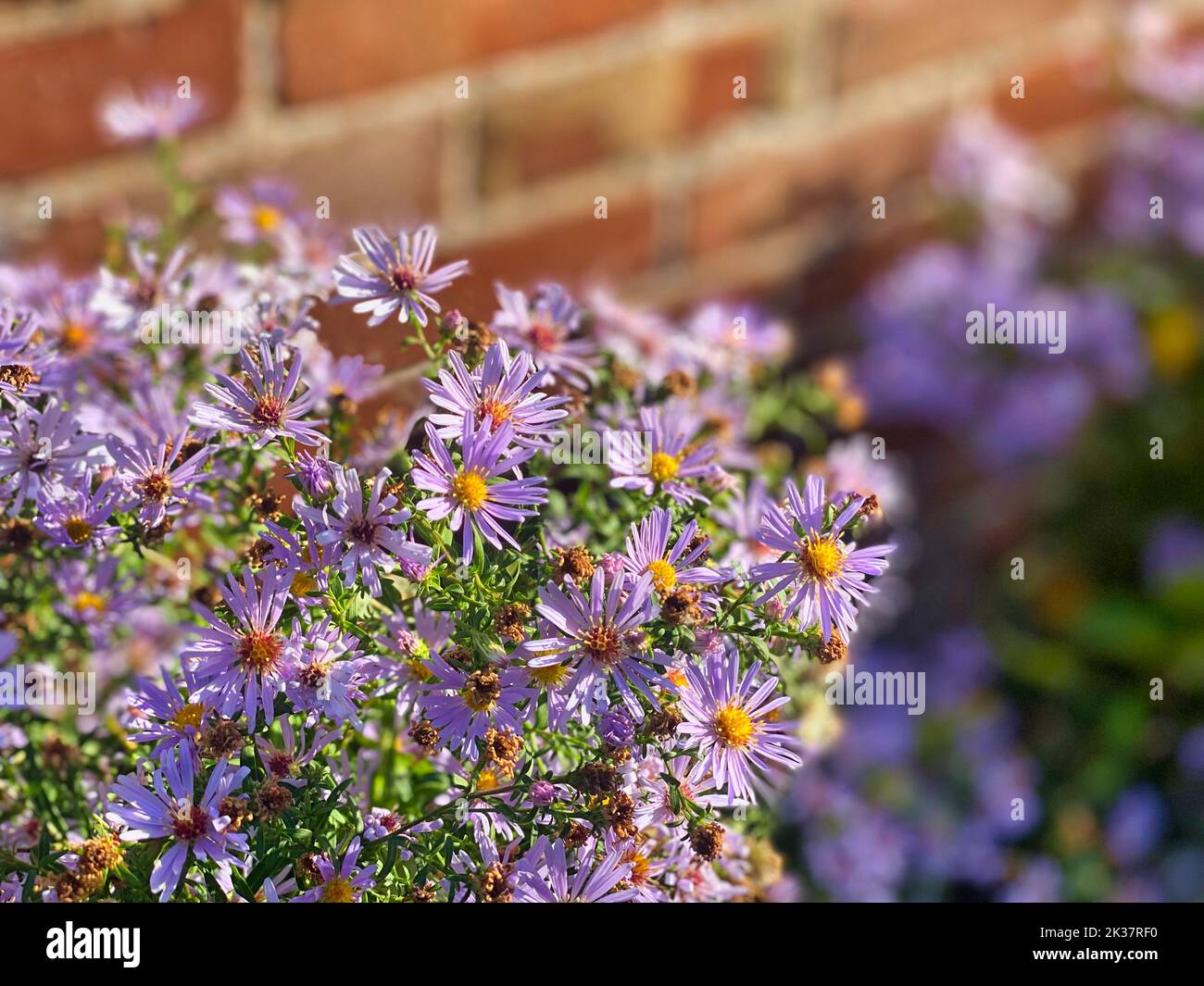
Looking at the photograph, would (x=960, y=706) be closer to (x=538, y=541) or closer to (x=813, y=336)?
(x=813, y=336)

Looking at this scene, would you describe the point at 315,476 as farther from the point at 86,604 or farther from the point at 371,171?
the point at 371,171

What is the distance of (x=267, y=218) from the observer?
0.59 meters

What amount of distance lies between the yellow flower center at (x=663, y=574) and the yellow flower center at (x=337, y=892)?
14 centimetres

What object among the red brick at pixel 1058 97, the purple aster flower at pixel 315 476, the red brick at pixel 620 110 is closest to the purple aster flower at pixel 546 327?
the purple aster flower at pixel 315 476

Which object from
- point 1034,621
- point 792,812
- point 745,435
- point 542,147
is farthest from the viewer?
point 1034,621

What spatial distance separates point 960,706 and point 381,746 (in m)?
0.72

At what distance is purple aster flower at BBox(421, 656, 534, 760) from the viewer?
15.3 inches

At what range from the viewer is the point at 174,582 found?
1.69ft

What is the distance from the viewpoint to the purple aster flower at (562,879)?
401 mm

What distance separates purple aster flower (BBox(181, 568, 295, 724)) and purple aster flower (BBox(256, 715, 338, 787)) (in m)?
0.02

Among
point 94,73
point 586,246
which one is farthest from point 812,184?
point 94,73

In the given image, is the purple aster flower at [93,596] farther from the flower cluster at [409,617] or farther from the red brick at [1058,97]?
the red brick at [1058,97]

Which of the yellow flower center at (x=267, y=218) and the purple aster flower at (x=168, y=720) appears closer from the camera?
the purple aster flower at (x=168, y=720)
